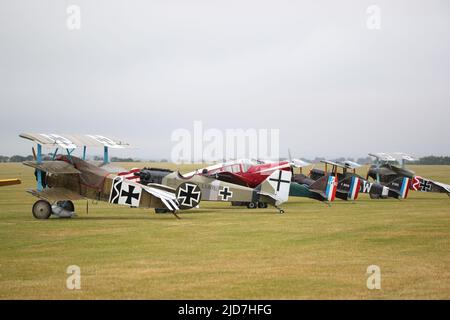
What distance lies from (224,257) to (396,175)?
77.1 ft

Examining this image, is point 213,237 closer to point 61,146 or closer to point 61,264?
point 61,264

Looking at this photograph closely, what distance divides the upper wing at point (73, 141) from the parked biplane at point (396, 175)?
1537 centimetres

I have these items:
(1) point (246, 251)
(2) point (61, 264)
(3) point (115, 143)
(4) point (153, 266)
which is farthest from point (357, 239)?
(3) point (115, 143)

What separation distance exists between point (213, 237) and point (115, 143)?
9331 mm

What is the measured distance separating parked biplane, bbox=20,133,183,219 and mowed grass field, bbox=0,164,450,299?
2.05ft

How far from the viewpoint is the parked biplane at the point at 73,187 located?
60.3 ft

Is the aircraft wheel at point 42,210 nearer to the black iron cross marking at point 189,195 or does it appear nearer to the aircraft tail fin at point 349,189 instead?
the black iron cross marking at point 189,195

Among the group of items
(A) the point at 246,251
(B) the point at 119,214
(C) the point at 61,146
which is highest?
(C) the point at 61,146

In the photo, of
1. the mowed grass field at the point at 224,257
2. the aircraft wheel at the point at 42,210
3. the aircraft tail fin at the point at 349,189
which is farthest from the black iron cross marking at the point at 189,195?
the aircraft tail fin at the point at 349,189

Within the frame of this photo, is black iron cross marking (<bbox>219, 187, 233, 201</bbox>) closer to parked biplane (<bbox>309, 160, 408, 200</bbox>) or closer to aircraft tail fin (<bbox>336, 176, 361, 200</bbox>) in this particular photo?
parked biplane (<bbox>309, 160, 408, 200</bbox>)

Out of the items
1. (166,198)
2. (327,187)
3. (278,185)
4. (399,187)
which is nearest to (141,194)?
(166,198)

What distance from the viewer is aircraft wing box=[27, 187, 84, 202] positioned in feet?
60.7

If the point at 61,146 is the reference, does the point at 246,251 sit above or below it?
below

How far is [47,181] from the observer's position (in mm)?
19266
